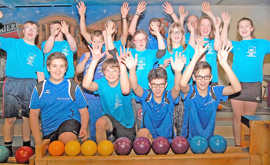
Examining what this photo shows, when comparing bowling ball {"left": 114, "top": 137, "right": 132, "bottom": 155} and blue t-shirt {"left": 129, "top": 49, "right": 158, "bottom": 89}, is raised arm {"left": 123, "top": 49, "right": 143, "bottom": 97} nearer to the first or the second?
blue t-shirt {"left": 129, "top": 49, "right": 158, "bottom": 89}

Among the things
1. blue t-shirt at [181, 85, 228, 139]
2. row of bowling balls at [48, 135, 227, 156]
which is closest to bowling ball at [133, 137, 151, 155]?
row of bowling balls at [48, 135, 227, 156]

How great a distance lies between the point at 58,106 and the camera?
11.0ft

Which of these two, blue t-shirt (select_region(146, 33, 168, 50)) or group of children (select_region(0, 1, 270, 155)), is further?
blue t-shirt (select_region(146, 33, 168, 50))

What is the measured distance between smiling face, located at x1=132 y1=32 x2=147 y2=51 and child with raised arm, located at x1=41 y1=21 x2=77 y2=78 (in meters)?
0.94

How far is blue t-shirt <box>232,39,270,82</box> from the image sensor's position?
3531 millimetres

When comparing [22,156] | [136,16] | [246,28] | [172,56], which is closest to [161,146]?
[172,56]

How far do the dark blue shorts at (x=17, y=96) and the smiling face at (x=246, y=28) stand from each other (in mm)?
3104

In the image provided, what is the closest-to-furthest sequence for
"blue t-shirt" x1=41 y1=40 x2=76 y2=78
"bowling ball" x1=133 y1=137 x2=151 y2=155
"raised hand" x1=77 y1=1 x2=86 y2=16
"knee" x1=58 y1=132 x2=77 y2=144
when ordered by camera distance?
"bowling ball" x1=133 y1=137 x2=151 y2=155 → "knee" x1=58 y1=132 x2=77 y2=144 → "blue t-shirt" x1=41 y1=40 x2=76 y2=78 → "raised hand" x1=77 y1=1 x2=86 y2=16

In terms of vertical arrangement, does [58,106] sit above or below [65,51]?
below

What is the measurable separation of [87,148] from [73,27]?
230 cm

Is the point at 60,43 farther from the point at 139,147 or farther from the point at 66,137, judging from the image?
the point at 139,147

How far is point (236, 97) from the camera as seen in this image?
11.9 ft

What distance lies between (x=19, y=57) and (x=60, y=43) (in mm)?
612

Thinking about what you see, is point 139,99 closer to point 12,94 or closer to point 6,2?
point 12,94
